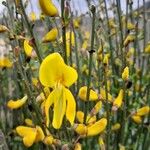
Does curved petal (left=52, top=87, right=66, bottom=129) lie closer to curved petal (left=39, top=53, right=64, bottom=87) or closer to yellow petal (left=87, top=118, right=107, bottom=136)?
curved petal (left=39, top=53, right=64, bottom=87)

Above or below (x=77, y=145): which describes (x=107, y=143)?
below

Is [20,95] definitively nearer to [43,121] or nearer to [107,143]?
[107,143]

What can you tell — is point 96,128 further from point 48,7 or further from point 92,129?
point 48,7

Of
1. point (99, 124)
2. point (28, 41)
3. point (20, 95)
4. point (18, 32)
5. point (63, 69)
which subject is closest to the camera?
point (63, 69)

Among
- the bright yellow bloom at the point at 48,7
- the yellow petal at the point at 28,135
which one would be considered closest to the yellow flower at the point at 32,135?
the yellow petal at the point at 28,135

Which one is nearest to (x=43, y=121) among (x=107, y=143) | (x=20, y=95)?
(x=107, y=143)

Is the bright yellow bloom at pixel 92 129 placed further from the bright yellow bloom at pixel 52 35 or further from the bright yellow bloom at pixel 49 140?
the bright yellow bloom at pixel 52 35
